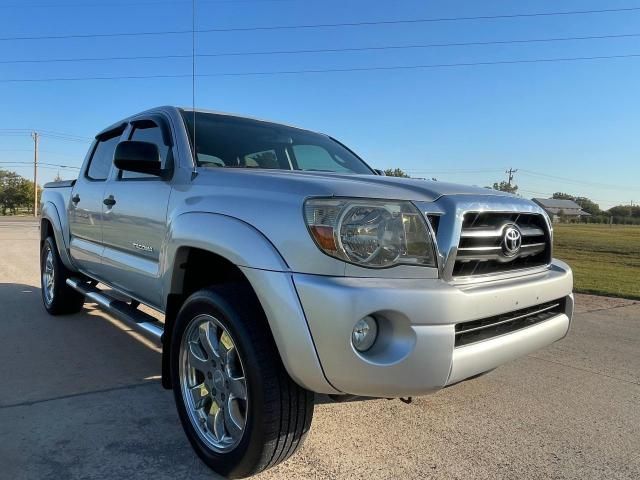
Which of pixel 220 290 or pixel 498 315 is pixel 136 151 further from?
pixel 498 315

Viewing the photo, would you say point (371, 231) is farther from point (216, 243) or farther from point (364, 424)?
point (364, 424)

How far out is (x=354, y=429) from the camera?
3.08 meters

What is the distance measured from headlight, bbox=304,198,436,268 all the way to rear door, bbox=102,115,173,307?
4.37 feet

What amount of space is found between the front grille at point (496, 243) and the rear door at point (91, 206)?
3.08 metres

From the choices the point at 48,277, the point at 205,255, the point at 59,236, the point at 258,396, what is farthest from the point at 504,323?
the point at 48,277

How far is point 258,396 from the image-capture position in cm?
222

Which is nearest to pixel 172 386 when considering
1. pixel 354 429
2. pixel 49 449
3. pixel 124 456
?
pixel 124 456

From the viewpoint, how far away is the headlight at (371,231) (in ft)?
7.06

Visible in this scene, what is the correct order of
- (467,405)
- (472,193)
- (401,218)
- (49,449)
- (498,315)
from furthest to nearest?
(467,405)
(49,449)
(472,193)
(498,315)
(401,218)

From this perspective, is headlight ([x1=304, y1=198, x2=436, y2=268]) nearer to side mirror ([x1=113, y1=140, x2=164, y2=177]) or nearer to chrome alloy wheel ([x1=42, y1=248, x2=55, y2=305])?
side mirror ([x1=113, y1=140, x2=164, y2=177])

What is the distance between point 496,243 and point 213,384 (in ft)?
5.22

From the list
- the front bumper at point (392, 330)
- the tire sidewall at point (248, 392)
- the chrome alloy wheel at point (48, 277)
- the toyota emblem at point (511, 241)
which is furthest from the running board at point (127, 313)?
the toyota emblem at point (511, 241)

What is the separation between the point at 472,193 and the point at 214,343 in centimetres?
150

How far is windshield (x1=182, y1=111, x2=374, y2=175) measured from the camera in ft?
11.2
